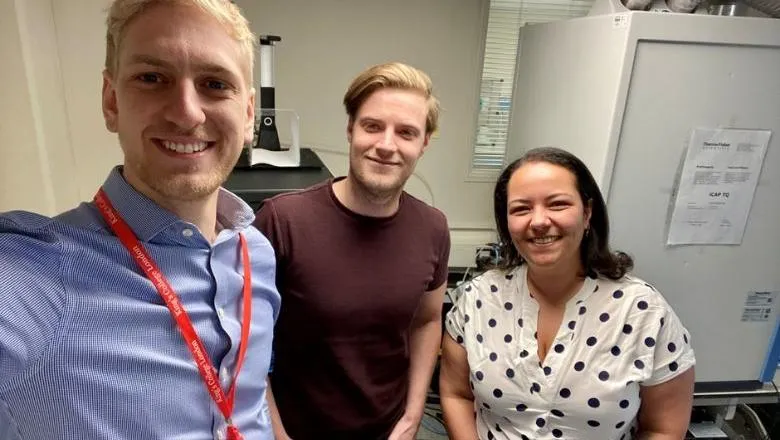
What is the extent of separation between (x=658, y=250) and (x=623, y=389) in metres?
0.52

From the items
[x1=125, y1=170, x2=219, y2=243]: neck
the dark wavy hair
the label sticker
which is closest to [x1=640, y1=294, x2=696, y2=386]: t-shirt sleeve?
the dark wavy hair

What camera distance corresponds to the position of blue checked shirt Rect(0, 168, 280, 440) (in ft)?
1.87

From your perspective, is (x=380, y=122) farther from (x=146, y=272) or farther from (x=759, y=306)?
(x=759, y=306)

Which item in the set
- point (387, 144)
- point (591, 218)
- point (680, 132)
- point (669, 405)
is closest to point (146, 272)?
point (387, 144)

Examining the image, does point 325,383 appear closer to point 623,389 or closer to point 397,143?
point 397,143

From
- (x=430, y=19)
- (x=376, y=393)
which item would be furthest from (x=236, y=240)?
(x=430, y=19)

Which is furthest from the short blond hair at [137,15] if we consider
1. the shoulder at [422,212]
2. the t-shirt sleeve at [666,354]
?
the t-shirt sleeve at [666,354]

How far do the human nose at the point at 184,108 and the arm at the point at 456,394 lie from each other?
0.94 metres

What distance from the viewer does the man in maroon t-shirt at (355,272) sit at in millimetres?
1116

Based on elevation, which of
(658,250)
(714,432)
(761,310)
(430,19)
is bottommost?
(714,432)

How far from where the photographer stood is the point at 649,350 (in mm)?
1146

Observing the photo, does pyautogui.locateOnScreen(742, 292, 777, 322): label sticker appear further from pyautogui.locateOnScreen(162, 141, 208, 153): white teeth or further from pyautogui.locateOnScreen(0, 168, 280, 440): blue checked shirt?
pyautogui.locateOnScreen(162, 141, 208, 153): white teeth

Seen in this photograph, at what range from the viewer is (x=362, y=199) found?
3.84ft

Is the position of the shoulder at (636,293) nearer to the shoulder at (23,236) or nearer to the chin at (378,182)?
the chin at (378,182)
